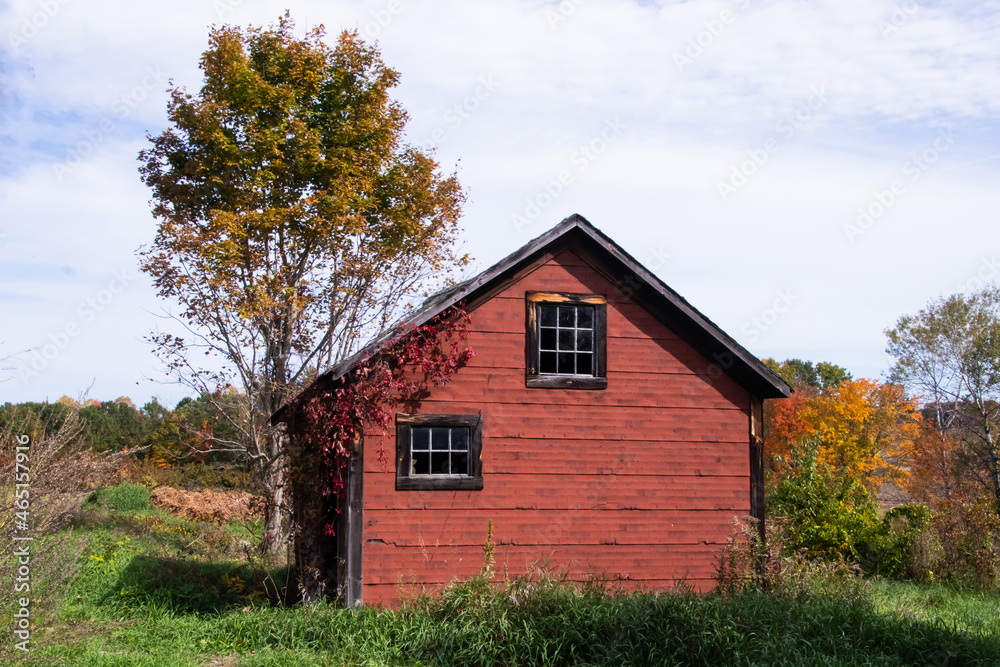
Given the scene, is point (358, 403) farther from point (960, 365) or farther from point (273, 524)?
point (960, 365)

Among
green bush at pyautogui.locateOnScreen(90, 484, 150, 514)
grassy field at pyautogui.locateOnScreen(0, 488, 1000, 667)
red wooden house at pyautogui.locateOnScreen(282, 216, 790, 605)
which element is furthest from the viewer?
green bush at pyautogui.locateOnScreen(90, 484, 150, 514)

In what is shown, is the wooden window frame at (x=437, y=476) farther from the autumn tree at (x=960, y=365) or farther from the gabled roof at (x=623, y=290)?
the autumn tree at (x=960, y=365)

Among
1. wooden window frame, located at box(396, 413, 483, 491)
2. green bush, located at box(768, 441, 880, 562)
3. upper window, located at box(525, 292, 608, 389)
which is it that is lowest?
green bush, located at box(768, 441, 880, 562)

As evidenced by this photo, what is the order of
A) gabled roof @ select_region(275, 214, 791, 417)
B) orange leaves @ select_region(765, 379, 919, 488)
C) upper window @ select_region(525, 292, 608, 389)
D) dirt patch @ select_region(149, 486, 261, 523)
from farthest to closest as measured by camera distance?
orange leaves @ select_region(765, 379, 919, 488)
dirt patch @ select_region(149, 486, 261, 523)
upper window @ select_region(525, 292, 608, 389)
gabled roof @ select_region(275, 214, 791, 417)

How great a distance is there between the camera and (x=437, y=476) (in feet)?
37.6

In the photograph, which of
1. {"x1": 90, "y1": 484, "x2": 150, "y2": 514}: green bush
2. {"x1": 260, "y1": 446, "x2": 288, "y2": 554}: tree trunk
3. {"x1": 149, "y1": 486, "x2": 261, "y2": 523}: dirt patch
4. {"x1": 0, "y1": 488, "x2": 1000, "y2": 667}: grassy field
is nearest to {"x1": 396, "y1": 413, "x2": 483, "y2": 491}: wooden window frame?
{"x1": 0, "y1": 488, "x2": 1000, "y2": 667}: grassy field

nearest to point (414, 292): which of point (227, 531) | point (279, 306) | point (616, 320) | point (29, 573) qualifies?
point (279, 306)

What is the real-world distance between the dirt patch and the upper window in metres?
13.2

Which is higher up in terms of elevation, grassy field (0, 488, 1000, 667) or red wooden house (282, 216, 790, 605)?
red wooden house (282, 216, 790, 605)

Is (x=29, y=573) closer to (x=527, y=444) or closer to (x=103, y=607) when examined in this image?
(x=103, y=607)

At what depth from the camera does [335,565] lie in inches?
480

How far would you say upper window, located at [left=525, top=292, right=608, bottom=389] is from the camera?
39.4 ft

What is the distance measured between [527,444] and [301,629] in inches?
153

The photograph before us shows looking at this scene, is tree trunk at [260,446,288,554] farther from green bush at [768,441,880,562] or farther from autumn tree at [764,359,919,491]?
autumn tree at [764,359,919,491]
